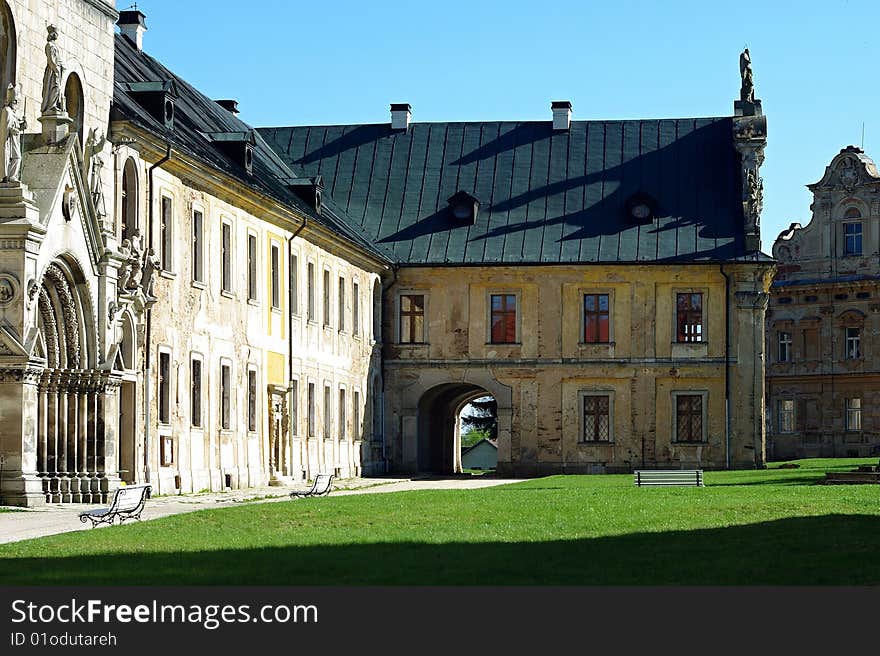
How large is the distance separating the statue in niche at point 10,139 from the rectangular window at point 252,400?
1412 cm

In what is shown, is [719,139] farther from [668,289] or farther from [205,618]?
[205,618]

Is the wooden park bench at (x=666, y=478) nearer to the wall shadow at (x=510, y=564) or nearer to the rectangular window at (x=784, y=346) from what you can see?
the wall shadow at (x=510, y=564)

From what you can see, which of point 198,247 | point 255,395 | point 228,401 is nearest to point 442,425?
point 255,395

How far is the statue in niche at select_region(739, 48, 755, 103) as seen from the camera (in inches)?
2202

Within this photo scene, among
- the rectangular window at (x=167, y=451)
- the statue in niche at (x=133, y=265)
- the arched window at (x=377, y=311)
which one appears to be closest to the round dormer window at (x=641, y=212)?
the arched window at (x=377, y=311)

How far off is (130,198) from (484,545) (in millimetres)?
15963

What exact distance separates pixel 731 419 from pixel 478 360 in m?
7.88

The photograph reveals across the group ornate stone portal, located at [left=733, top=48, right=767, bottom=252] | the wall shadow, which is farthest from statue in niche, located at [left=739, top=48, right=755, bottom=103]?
the wall shadow

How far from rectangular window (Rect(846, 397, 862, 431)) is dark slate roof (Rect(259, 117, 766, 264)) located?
22218mm

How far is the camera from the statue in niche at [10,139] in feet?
84.9

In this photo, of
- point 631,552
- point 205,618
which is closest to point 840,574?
point 631,552

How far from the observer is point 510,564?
15.9 meters

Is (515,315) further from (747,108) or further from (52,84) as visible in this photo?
(52,84)

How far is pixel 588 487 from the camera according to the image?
1455 inches
